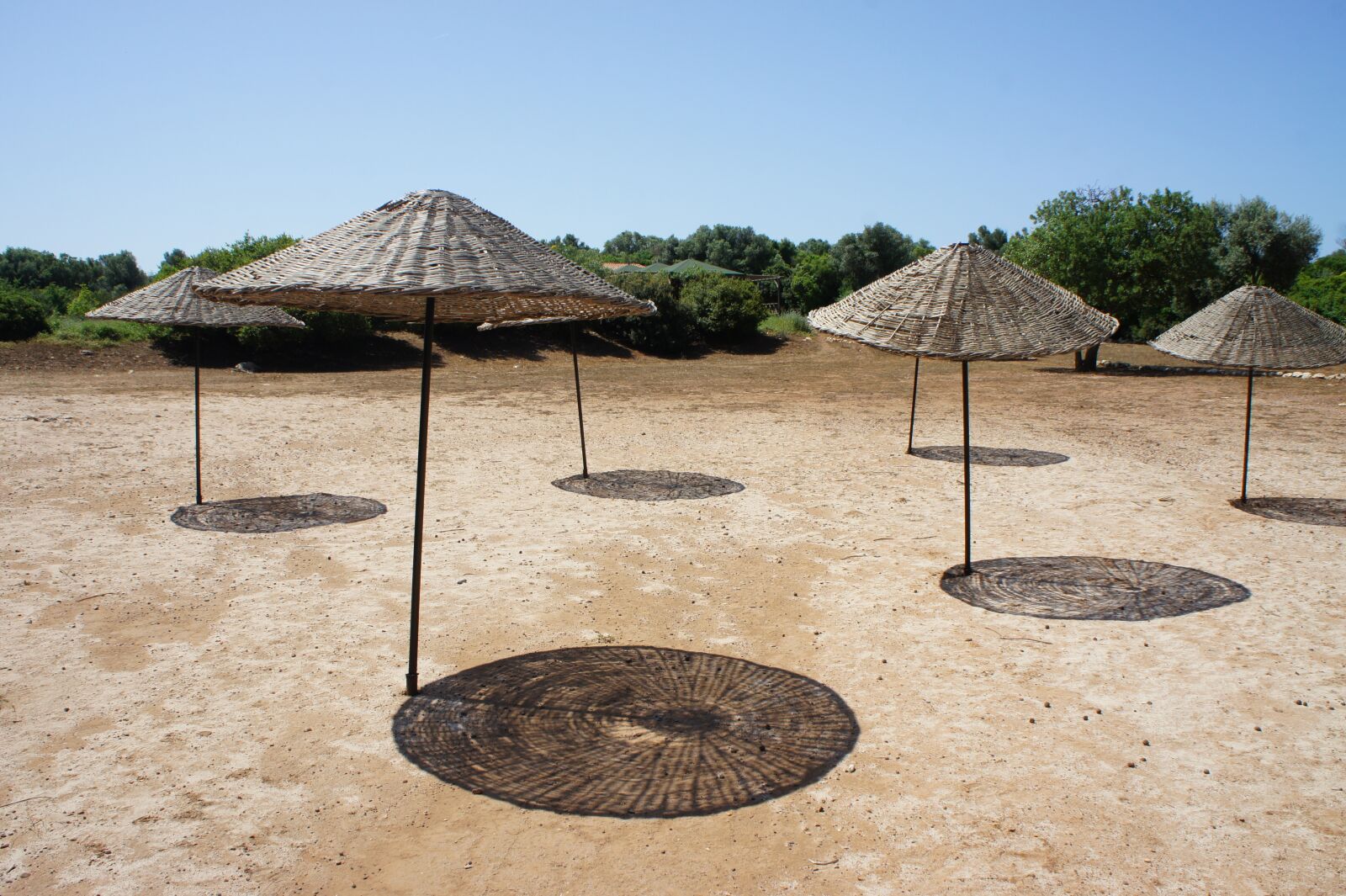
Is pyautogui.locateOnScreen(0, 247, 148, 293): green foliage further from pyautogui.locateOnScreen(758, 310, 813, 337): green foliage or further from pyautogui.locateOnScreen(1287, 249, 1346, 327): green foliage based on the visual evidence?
pyautogui.locateOnScreen(1287, 249, 1346, 327): green foliage

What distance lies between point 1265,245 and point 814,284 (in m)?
21.4

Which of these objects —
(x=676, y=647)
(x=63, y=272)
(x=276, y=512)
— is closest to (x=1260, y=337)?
(x=676, y=647)

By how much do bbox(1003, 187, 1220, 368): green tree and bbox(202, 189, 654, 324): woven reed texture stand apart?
25.7 metres

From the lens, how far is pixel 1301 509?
30.2ft

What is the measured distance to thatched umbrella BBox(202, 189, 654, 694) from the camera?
424 centimetres

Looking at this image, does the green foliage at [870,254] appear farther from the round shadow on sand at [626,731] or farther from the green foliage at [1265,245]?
the round shadow on sand at [626,731]

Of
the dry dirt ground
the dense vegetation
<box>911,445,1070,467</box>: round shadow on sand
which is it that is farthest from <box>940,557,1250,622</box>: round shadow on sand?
the dense vegetation

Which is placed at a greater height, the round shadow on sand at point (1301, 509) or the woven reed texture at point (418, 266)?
the woven reed texture at point (418, 266)

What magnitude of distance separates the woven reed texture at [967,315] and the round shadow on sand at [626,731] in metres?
2.35

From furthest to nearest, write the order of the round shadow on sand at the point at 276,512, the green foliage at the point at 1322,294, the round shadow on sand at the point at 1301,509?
1. the green foliage at the point at 1322,294
2. the round shadow on sand at the point at 1301,509
3. the round shadow on sand at the point at 276,512

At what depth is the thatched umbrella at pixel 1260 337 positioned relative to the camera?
862 cm

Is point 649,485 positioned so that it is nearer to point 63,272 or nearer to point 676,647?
point 676,647

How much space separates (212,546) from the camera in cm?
740

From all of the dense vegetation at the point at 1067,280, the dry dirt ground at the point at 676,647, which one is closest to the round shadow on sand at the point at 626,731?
the dry dirt ground at the point at 676,647
